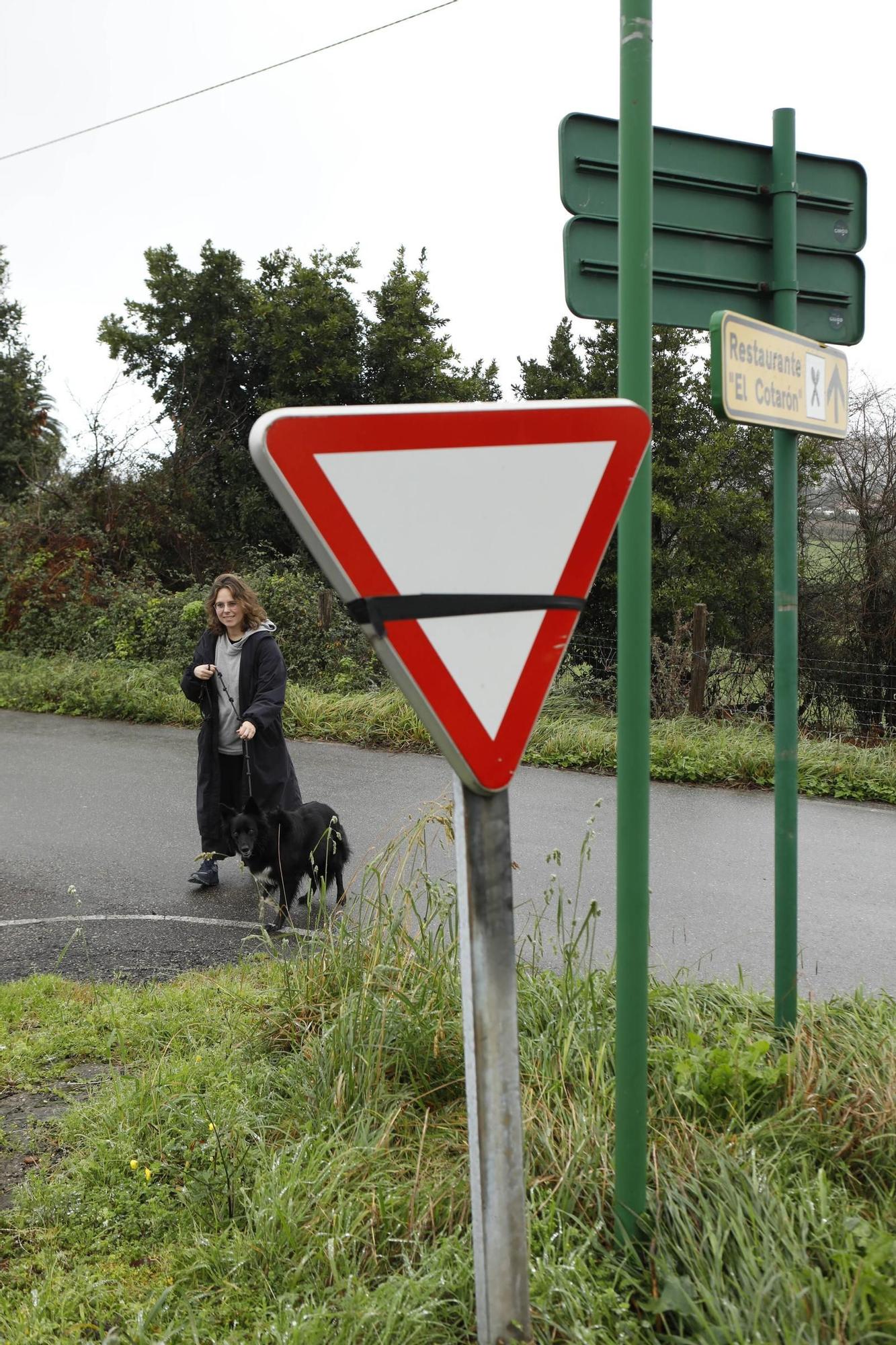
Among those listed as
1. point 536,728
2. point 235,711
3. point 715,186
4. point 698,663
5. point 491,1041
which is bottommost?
point 536,728

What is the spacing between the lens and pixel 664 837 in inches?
304

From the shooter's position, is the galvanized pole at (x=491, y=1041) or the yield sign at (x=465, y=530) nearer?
the yield sign at (x=465, y=530)

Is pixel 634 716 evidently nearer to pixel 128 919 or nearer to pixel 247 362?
pixel 128 919

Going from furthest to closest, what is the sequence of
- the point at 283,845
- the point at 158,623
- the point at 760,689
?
the point at 158,623
the point at 760,689
the point at 283,845

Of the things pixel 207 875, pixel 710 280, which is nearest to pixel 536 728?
pixel 207 875

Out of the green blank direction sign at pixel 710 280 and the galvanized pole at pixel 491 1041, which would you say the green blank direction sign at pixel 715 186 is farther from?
the galvanized pole at pixel 491 1041

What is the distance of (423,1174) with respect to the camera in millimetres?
2676

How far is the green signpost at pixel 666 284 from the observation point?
2326 mm

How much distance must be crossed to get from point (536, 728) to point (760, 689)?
2.94m

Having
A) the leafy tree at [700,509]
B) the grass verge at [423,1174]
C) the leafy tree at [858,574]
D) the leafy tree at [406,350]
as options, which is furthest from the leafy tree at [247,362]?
the grass verge at [423,1174]

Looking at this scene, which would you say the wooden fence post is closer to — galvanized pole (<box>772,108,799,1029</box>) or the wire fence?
the wire fence

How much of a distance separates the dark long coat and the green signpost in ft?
12.0

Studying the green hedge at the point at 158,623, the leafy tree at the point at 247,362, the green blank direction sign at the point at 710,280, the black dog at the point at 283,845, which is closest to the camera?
the green blank direction sign at the point at 710,280

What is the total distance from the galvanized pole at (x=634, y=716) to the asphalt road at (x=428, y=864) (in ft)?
3.38
